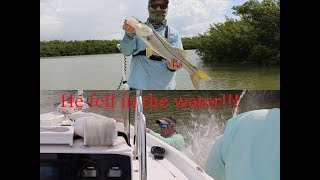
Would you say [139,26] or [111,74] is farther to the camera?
[111,74]

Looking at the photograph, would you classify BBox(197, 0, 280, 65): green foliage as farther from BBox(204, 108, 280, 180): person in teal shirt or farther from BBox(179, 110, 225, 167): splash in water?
BBox(179, 110, 225, 167): splash in water

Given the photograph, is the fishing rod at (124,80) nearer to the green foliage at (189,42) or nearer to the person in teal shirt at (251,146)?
the green foliage at (189,42)

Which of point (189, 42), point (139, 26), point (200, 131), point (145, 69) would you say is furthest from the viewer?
point (200, 131)

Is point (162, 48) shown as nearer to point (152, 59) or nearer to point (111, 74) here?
point (152, 59)

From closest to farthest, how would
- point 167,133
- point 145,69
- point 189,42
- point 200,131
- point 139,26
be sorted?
point 139,26 → point 189,42 → point 145,69 → point 167,133 → point 200,131

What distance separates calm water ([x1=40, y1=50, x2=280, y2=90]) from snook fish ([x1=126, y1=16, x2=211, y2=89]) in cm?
2

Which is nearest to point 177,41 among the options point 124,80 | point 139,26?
point 139,26

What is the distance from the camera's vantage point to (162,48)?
5.65 feet

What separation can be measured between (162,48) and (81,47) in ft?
1.01

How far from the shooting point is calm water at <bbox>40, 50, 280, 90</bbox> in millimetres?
1810

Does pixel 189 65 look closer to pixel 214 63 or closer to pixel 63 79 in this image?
pixel 214 63
